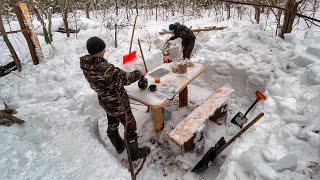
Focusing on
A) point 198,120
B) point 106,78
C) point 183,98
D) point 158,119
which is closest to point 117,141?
point 158,119

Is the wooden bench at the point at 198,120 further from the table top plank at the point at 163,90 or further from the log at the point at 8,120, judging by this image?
the log at the point at 8,120

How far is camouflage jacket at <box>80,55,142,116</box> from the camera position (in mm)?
2938

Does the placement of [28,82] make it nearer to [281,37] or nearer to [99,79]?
[99,79]

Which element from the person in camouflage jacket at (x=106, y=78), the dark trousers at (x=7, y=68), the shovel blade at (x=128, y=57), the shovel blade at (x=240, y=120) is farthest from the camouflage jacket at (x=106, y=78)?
the dark trousers at (x=7, y=68)

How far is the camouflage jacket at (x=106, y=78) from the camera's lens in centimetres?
294

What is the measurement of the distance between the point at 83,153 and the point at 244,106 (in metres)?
3.55

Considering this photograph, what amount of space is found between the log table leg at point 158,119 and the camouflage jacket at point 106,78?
32.4 inches

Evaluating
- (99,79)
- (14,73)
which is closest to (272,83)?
(99,79)

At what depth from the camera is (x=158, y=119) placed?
13.6 feet

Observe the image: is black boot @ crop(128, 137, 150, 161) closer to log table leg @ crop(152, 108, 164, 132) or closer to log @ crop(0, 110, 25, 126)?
log table leg @ crop(152, 108, 164, 132)

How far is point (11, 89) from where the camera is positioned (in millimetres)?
4293

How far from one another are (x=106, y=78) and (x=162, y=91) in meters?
1.14

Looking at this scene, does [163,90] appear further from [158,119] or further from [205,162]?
[205,162]

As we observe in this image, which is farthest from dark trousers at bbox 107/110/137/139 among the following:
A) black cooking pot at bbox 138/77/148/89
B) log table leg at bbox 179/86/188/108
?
log table leg at bbox 179/86/188/108
